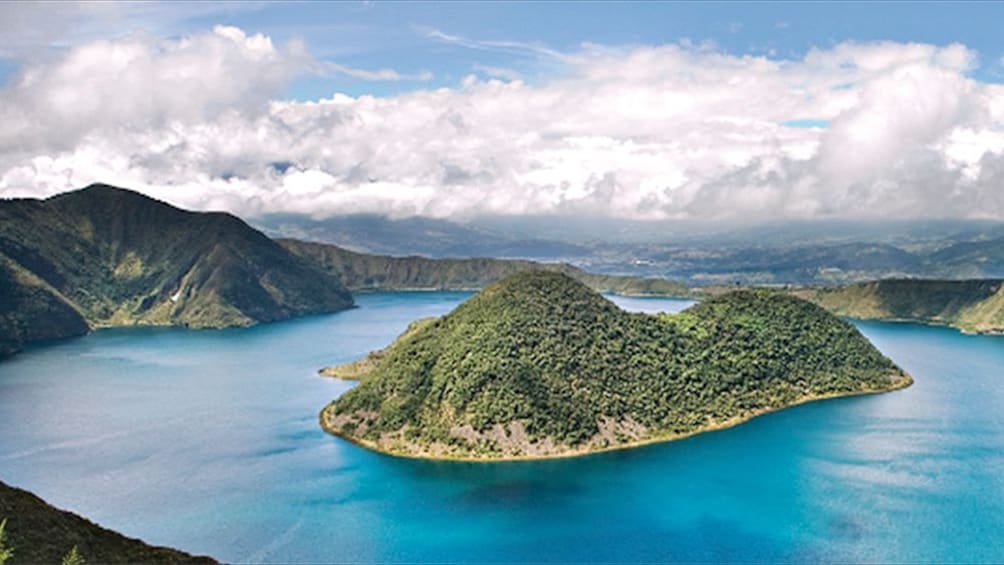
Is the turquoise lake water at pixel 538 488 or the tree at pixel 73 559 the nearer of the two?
the tree at pixel 73 559

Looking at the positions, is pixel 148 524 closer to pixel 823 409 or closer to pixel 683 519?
pixel 683 519

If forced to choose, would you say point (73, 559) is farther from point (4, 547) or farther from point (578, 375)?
point (578, 375)

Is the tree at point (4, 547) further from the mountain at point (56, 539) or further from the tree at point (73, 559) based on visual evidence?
the tree at point (73, 559)

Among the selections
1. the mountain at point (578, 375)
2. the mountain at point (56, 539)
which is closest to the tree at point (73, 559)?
the mountain at point (56, 539)

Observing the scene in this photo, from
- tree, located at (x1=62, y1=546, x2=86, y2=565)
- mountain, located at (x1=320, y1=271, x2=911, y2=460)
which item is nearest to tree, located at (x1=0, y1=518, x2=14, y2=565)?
tree, located at (x1=62, y1=546, x2=86, y2=565)

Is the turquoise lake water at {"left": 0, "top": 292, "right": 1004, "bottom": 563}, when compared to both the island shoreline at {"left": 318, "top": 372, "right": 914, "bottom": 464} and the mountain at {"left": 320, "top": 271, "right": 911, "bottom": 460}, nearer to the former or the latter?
the island shoreline at {"left": 318, "top": 372, "right": 914, "bottom": 464}

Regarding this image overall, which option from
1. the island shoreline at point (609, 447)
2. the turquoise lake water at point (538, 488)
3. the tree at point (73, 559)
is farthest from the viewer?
the island shoreline at point (609, 447)
